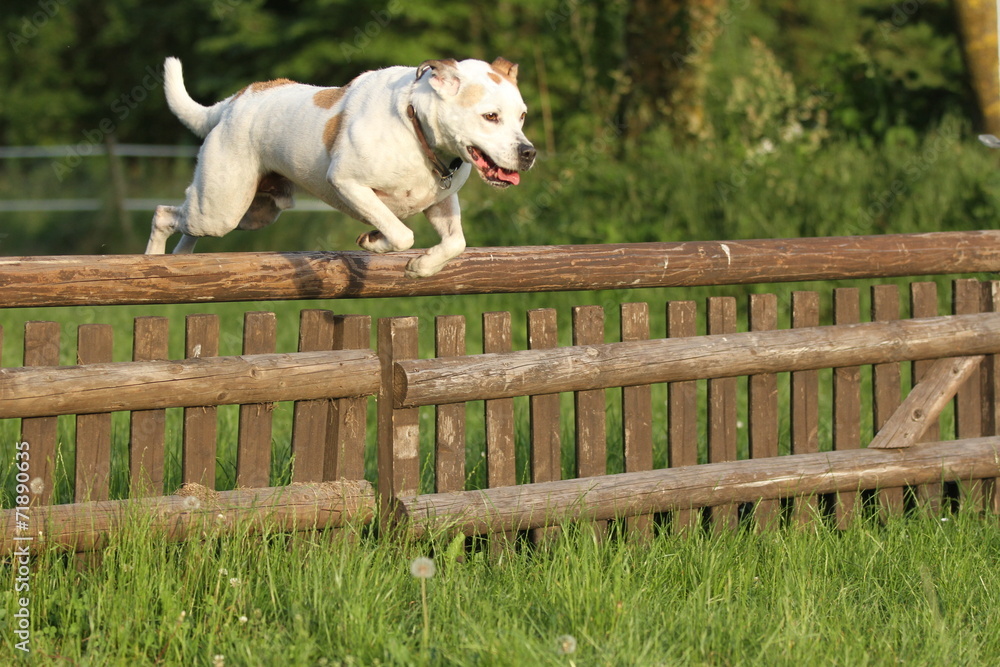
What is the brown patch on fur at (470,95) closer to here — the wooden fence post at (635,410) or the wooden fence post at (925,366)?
the wooden fence post at (635,410)

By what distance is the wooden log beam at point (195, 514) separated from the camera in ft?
10.6

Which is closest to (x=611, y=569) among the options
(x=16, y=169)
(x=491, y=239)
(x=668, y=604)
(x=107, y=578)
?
(x=668, y=604)

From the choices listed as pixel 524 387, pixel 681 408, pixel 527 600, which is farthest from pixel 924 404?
pixel 527 600

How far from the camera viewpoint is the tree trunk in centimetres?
1071

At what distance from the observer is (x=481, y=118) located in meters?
3.31

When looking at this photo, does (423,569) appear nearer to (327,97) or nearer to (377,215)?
(377,215)

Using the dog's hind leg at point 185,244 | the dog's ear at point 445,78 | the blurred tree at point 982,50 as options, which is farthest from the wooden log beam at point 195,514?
the blurred tree at point 982,50

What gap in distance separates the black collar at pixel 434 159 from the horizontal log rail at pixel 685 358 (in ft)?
2.10

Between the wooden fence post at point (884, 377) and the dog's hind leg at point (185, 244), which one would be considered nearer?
the dog's hind leg at point (185, 244)

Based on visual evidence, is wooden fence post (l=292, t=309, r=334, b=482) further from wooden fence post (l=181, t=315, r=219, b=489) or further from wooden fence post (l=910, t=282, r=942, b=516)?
wooden fence post (l=910, t=282, r=942, b=516)

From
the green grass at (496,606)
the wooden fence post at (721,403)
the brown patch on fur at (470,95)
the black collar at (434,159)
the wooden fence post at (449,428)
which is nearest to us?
the green grass at (496,606)

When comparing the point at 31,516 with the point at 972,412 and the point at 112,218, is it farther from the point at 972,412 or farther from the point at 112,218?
the point at 112,218

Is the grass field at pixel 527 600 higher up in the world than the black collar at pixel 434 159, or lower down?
lower down

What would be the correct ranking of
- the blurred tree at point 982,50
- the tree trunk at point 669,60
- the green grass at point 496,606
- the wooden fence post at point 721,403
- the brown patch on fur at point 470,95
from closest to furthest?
the green grass at point 496,606 < the brown patch on fur at point 470,95 < the wooden fence post at point 721,403 < the blurred tree at point 982,50 < the tree trunk at point 669,60
